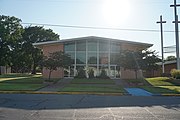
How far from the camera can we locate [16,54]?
63625 mm

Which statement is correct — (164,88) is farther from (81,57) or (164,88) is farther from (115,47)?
(81,57)

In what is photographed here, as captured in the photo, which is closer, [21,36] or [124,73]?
[124,73]

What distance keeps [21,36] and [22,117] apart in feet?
192

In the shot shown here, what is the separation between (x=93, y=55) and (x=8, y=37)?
30323 mm

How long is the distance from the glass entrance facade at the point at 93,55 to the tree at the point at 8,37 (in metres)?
27.6

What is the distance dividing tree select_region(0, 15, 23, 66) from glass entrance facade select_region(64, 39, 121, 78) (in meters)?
27.6

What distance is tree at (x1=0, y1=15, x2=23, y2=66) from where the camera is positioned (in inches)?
2420

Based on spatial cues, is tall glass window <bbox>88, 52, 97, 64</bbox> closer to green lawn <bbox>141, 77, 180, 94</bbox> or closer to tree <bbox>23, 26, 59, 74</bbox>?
green lawn <bbox>141, 77, 180, 94</bbox>

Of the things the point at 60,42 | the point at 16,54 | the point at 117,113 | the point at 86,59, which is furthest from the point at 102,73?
the point at 16,54

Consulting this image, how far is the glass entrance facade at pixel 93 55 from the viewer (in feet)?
124

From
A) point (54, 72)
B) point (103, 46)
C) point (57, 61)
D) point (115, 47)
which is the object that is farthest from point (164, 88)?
point (54, 72)

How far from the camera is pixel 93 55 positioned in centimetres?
3816

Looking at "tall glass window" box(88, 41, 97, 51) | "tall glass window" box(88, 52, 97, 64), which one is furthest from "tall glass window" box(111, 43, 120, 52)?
"tall glass window" box(88, 52, 97, 64)

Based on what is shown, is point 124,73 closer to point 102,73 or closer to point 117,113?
point 102,73
